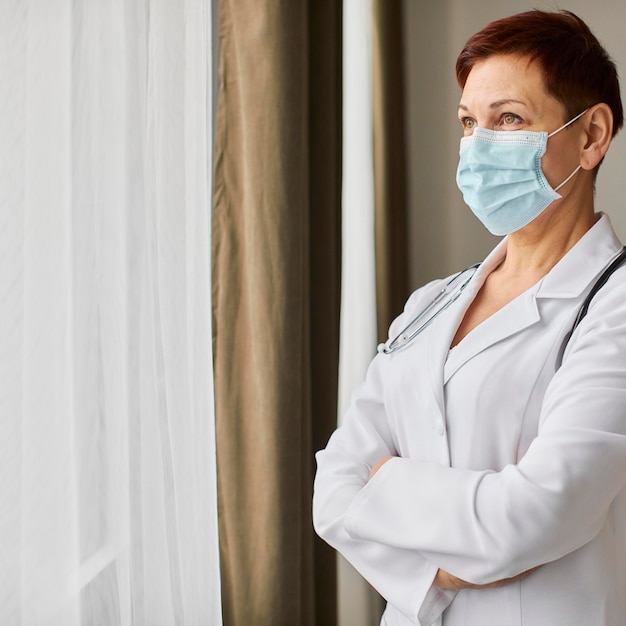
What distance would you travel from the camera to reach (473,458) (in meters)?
1.22

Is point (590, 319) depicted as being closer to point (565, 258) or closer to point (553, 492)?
point (565, 258)

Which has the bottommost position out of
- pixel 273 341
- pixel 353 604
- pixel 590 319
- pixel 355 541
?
pixel 353 604

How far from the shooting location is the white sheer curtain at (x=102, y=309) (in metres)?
1.36

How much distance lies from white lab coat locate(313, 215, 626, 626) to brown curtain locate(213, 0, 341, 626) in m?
0.36

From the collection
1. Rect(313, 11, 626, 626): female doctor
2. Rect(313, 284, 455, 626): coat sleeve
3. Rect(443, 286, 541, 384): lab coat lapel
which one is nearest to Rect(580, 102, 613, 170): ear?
Rect(313, 11, 626, 626): female doctor

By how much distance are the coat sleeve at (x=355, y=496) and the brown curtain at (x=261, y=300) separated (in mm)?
288

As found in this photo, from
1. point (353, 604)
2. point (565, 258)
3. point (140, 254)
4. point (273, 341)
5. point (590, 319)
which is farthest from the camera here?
point (353, 604)

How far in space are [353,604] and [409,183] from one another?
3.86 feet

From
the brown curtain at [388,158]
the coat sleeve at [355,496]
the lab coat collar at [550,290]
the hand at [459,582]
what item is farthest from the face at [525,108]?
the brown curtain at [388,158]

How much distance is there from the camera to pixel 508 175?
1238 mm

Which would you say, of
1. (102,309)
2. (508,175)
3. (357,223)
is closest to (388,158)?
(357,223)

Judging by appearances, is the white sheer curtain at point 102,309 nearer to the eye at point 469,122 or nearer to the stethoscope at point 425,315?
the stethoscope at point 425,315

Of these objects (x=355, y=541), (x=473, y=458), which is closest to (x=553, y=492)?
(x=473, y=458)

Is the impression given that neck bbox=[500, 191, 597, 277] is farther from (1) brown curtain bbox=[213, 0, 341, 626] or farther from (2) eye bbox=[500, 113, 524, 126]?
(1) brown curtain bbox=[213, 0, 341, 626]
